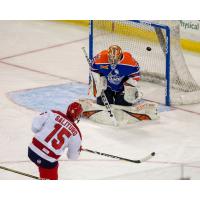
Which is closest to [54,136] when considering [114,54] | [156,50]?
[114,54]

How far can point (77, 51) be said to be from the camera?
36.5 ft

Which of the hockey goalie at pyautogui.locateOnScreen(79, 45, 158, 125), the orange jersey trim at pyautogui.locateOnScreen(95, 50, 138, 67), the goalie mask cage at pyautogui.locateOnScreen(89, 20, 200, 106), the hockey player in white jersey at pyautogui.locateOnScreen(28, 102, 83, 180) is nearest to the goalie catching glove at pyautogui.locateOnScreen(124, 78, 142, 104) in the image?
the hockey goalie at pyautogui.locateOnScreen(79, 45, 158, 125)

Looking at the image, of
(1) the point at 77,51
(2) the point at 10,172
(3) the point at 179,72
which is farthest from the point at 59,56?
(2) the point at 10,172

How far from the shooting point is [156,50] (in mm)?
9578

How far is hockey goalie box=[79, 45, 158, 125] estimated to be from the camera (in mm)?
8367

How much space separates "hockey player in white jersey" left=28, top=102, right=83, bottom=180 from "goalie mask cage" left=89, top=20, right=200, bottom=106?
8.93ft

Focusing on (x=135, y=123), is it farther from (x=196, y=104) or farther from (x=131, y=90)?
(x=196, y=104)

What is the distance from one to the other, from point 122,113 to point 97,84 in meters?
0.34

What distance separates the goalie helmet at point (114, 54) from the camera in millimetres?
8266

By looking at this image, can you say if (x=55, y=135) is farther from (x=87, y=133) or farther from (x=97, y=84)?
(x=97, y=84)

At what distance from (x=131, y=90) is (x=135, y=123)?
29 centimetres

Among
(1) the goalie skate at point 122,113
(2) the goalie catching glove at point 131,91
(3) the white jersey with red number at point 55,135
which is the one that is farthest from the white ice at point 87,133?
(3) the white jersey with red number at point 55,135

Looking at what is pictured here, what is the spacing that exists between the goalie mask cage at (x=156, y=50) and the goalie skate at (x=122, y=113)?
0.52 m

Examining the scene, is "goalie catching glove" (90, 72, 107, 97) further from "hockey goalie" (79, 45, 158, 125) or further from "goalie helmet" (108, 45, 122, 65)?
"goalie helmet" (108, 45, 122, 65)
